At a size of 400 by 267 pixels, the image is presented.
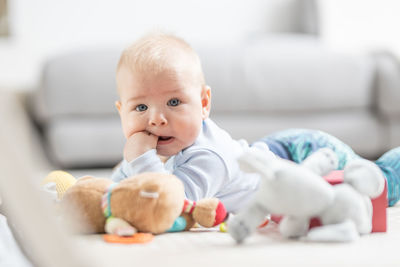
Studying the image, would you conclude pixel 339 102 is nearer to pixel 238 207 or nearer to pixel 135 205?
pixel 238 207

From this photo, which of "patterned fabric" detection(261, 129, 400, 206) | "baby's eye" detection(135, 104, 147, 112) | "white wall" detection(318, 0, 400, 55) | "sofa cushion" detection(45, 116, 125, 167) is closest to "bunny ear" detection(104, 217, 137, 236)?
"baby's eye" detection(135, 104, 147, 112)

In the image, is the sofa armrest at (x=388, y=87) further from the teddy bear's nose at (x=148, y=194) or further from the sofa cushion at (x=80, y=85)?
the teddy bear's nose at (x=148, y=194)

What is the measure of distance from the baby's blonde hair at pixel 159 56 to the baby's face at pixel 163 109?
0.01 meters

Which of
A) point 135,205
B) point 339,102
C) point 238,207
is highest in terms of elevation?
point 135,205

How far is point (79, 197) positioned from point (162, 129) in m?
0.20

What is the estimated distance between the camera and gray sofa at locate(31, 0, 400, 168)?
191 centimetres

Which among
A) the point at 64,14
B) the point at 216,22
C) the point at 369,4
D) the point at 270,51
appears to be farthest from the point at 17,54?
the point at 369,4

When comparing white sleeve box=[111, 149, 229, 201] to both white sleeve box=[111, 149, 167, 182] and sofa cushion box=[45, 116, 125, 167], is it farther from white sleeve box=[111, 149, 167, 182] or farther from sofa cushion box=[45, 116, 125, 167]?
sofa cushion box=[45, 116, 125, 167]

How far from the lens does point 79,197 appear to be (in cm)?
69

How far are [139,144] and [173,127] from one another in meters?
0.06

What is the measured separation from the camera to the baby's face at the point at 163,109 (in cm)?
83

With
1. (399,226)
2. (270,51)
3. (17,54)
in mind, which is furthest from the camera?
(17,54)

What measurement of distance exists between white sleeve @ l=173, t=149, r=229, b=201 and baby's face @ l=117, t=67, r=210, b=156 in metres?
0.03

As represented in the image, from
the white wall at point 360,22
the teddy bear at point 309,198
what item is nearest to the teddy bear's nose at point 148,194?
the teddy bear at point 309,198
